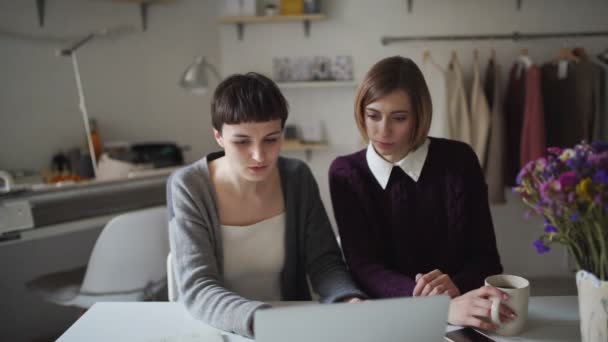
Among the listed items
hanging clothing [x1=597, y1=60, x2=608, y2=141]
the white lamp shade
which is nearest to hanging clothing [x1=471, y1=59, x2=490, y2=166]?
hanging clothing [x1=597, y1=60, x2=608, y2=141]

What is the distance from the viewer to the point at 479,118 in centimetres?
291

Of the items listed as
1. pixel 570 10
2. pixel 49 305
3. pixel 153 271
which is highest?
pixel 570 10

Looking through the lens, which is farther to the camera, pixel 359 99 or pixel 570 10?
pixel 570 10

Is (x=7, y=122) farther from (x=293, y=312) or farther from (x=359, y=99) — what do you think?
(x=293, y=312)

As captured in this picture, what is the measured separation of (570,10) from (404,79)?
8.63 ft

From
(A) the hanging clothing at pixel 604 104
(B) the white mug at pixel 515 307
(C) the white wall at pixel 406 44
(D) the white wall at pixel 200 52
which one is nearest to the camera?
(B) the white mug at pixel 515 307

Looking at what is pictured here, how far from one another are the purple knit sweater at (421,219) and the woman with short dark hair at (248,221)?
7 cm

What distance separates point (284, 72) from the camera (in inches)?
128

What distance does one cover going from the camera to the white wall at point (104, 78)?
8.60 ft

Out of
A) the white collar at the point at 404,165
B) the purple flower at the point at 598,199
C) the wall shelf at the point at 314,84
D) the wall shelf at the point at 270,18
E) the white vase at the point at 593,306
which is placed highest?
the wall shelf at the point at 270,18

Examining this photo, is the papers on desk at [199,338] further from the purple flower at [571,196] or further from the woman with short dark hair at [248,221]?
the purple flower at [571,196]

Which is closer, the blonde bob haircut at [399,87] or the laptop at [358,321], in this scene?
the laptop at [358,321]

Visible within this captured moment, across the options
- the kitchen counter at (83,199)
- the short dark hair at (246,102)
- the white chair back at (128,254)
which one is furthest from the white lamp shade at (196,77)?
the short dark hair at (246,102)

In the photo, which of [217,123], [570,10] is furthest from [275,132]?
[570,10]
